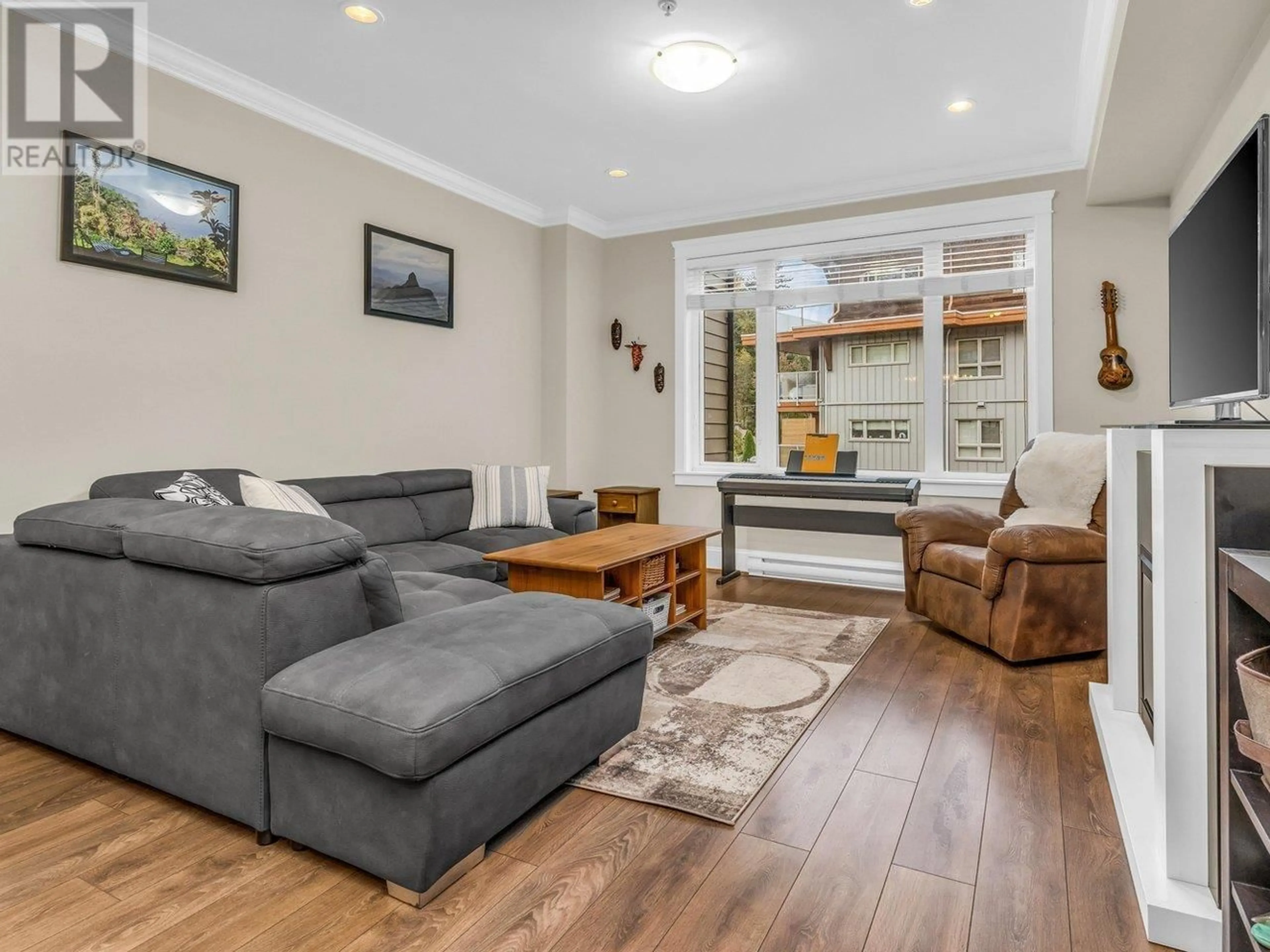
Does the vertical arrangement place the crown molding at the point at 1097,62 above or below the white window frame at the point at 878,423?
above

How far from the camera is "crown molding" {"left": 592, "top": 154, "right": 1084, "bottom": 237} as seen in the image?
14.3ft

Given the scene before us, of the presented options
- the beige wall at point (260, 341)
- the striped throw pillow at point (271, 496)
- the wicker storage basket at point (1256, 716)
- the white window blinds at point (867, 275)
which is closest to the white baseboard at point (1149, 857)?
the wicker storage basket at point (1256, 716)

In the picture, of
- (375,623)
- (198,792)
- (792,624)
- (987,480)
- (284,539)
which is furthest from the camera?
(987,480)

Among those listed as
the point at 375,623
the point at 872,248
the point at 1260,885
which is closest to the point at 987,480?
the point at 872,248

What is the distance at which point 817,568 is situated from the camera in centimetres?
499

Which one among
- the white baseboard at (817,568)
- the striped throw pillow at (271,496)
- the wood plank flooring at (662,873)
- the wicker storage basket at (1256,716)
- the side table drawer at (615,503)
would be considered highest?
the striped throw pillow at (271,496)

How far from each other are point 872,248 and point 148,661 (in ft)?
15.1

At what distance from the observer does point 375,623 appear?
193cm

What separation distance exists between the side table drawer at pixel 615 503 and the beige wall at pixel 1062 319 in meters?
0.44

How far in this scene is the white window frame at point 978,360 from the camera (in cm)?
458

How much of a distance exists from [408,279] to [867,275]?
2991 mm

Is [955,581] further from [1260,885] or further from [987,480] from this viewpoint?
[1260,885]

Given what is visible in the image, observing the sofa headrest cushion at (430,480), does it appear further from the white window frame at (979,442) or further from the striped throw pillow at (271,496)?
the white window frame at (979,442)

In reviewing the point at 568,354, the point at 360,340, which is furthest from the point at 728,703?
the point at 568,354
